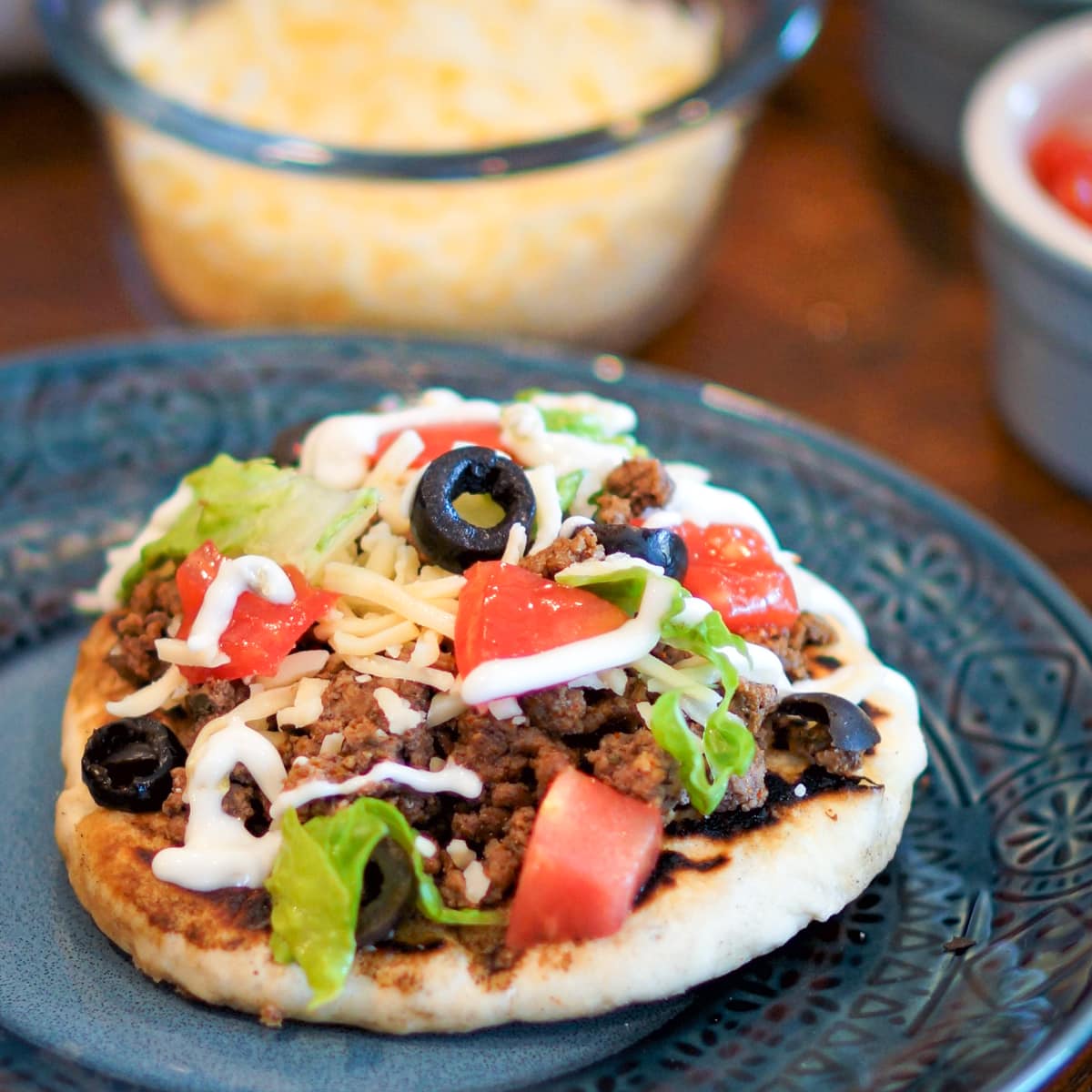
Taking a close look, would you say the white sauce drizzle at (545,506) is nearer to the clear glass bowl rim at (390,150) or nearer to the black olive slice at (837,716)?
the black olive slice at (837,716)

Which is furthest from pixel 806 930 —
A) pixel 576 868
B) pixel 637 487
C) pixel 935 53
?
pixel 935 53

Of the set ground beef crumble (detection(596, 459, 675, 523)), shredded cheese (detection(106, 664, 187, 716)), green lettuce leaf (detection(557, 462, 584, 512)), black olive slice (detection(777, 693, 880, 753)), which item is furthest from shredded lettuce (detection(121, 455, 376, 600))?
black olive slice (detection(777, 693, 880, 753))

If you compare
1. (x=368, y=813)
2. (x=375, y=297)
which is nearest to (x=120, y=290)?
(x=375, y=297)

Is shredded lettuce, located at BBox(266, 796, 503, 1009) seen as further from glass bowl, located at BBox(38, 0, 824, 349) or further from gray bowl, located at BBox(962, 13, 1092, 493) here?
gray bowl, located at BBox(962, 13, 1092, 493)

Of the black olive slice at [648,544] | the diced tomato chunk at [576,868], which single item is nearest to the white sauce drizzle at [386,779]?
the diced tomato chunk at [576,868]

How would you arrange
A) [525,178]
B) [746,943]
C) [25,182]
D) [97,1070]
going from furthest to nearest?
[25,182] < [525,178] < [746,943] < [97,1070]

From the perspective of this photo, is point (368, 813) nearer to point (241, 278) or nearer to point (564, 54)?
point (241, 278)

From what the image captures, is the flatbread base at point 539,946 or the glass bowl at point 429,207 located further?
the glass bowl at point 429,207
